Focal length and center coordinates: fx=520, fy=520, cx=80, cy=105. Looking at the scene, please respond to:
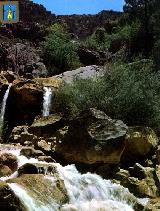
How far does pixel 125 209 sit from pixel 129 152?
3.17 m

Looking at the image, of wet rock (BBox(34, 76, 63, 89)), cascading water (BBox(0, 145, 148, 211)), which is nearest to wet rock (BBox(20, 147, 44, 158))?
cascading water (BBox(0, 145, 148, 211))

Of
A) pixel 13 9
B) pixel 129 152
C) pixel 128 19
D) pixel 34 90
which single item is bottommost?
pixel 129 152

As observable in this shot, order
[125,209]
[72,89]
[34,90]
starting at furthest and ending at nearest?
[34,90], [72,89], [125,209]

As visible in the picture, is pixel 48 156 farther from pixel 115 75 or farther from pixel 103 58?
pixel 103 58

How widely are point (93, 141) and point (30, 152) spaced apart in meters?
1.82

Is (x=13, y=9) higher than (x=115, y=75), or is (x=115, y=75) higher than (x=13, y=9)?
(x=13, y=9)

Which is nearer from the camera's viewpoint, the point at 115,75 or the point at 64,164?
the point at 64,164

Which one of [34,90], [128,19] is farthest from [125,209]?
[128,19]

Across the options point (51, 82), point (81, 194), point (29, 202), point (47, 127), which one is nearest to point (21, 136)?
point (47, 127)

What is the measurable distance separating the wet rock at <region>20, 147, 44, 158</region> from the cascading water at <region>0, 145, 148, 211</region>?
245mm

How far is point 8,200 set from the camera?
949 centimetres

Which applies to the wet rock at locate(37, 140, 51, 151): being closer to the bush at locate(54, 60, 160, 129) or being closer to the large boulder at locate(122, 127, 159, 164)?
the bush at locate(54, 60, 160, 129)

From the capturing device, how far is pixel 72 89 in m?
18.6

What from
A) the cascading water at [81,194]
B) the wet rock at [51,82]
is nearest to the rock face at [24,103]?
the wet rock at [51,82]
